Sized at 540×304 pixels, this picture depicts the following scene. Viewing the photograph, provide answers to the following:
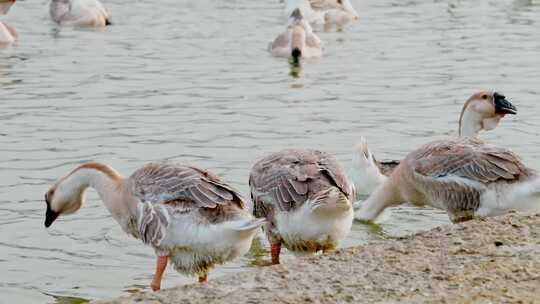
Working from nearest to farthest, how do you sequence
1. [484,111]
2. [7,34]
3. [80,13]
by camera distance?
[484,111] → [7,34] → [80,13]

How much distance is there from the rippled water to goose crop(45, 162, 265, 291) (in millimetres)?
794

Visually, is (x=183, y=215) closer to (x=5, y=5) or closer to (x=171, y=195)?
(x=171, y=195)

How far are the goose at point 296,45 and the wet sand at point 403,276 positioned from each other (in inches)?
458

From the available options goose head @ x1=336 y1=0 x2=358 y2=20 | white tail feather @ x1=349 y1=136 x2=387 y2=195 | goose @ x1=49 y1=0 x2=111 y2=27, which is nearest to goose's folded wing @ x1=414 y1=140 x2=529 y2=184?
white tail feather @ x1=349 y1=136 x2=387 y2=195

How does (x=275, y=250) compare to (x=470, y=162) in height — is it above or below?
below

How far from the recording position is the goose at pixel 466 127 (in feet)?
34.9

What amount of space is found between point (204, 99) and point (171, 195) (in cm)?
742

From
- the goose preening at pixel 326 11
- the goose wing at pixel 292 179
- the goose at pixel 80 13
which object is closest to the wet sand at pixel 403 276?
the goose wing at pixel 292 179

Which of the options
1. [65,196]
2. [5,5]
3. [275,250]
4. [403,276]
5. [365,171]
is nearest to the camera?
[403,276]

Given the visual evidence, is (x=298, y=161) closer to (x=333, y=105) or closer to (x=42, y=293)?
(x=42, y=293)

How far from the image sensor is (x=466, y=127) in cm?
1095

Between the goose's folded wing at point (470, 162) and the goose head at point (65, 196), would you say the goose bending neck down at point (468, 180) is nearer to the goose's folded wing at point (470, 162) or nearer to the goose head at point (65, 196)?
the goose's folded wing at point (470, 162)

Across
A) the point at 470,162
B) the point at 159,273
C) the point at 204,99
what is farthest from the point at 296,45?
the point at 159,273

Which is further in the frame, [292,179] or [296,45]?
[296,45]
